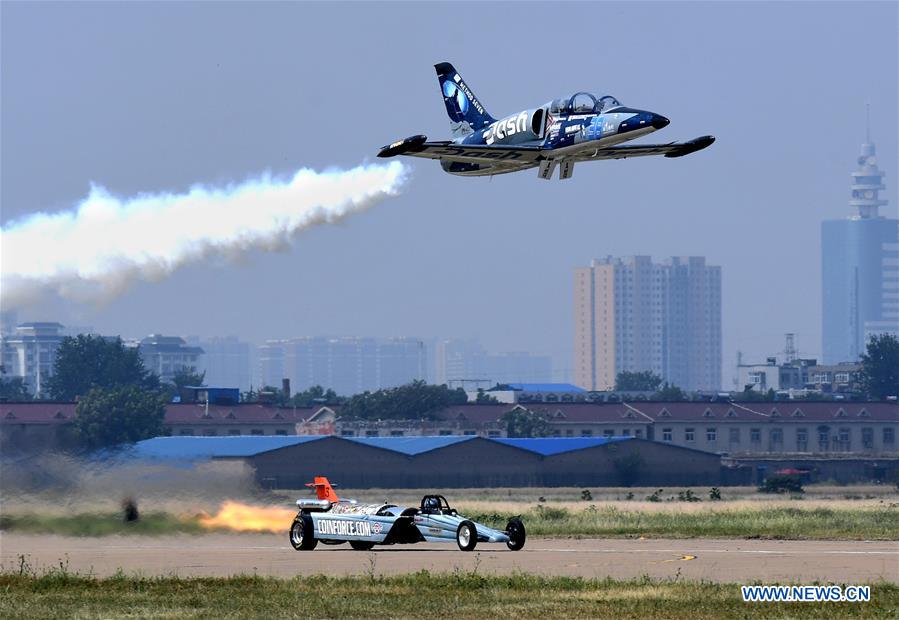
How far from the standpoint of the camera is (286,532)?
168ft

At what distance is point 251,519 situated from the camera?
50969mm

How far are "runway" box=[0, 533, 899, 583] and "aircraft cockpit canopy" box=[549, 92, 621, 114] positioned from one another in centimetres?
1428

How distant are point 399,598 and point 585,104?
84.2ft

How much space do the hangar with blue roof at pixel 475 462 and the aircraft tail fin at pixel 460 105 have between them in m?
34.0

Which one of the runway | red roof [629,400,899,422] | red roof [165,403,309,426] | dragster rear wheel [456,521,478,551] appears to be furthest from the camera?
red roof [629,400,899,422]

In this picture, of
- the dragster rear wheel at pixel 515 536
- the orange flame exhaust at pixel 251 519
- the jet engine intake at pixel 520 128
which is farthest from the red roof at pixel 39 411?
the dragster rear wheel at pixel 515 536

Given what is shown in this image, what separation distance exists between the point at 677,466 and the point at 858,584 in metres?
90.2

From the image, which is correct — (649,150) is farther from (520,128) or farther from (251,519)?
(251,519)

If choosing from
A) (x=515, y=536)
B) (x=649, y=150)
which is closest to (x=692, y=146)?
(x=649, y=150)

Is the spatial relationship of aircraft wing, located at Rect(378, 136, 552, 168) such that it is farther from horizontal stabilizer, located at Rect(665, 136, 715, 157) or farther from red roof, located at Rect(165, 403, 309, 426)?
red roof, located at Rect(165, 403, 309, 426)

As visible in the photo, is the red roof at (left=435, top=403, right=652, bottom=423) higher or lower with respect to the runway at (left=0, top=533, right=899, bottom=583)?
higher

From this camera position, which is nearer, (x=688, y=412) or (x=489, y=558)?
(x=489, y=558)

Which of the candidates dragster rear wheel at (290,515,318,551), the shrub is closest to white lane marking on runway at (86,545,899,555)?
dragster rear wheel at (290,515,318,551)

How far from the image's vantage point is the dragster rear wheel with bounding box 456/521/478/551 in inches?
1738
